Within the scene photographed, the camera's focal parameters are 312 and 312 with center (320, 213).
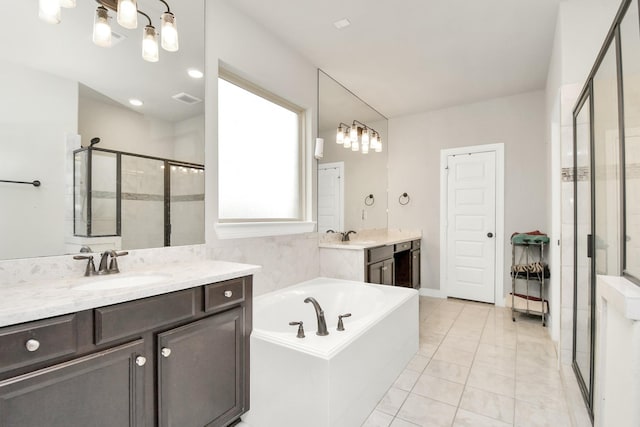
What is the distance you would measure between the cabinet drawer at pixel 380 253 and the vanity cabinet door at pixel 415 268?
0.77m

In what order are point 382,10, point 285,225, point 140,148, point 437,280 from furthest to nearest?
point 437,280 → point 285,225 → point 382,10 → point 140,148

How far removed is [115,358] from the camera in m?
1.18

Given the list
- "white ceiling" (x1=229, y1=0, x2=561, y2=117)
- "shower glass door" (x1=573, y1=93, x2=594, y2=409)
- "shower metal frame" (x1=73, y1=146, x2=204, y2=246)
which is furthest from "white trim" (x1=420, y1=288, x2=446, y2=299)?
"shower metal frame" (x1=73, y1=146, x2=204, y2=246)

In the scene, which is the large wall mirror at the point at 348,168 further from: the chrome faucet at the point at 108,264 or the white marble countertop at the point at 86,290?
the chrome faucet at the point at 108,264

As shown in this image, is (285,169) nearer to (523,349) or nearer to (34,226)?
(34,226)

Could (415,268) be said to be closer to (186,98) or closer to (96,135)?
(186,98)

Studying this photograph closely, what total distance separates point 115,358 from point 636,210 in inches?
79.6


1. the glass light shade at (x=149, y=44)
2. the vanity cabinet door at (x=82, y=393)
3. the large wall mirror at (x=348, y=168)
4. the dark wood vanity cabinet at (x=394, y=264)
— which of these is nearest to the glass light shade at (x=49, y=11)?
the glass light shade at (x=149, y=44)

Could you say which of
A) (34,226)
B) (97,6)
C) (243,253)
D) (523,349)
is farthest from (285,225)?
(523,349)

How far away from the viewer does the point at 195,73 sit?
2.06m

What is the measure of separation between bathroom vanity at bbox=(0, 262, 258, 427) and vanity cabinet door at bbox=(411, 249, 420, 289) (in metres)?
3.02

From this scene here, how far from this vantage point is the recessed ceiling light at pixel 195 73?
6.69 feet

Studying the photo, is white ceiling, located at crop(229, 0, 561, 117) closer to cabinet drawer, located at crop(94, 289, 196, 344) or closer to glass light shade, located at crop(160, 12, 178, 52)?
glass light shade, located at crop(160, 12, 178, 52)

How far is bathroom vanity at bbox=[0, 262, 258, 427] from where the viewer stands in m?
0.98
